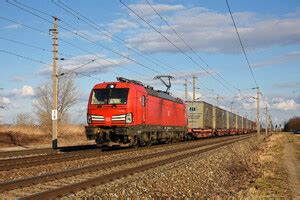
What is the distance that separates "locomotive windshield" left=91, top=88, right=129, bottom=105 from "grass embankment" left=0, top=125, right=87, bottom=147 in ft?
41.3

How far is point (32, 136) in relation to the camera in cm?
4028

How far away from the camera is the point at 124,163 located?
1702 centimetres

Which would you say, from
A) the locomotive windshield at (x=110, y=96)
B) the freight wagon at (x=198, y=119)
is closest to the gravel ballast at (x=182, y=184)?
the locomotive windshield at (x=110, y=96)

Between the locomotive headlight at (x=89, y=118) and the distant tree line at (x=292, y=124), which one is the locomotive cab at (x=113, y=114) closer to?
the locomotive headlight at (x=89, y=118)

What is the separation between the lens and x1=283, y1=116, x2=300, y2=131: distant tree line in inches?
7116

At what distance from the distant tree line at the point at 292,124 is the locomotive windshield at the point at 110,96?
547ft

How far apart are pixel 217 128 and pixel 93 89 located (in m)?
33.3

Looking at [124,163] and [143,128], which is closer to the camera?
[124,163]

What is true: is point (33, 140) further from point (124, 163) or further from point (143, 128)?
point (124, 163)

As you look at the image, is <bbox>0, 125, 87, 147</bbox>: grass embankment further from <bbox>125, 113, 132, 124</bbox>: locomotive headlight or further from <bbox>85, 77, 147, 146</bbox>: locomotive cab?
<bbox>125, 113, 132, 124</bbox>: locomotive headlight

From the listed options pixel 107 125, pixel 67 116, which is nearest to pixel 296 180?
pixel 107 125

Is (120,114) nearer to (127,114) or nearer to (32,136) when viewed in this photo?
(127,114)

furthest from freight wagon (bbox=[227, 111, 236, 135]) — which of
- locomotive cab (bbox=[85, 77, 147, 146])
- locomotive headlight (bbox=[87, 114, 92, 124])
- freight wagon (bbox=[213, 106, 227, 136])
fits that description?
locomotive headlight (bbox=[87, 114, 92, 124])

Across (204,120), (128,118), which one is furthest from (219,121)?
(128,118)
